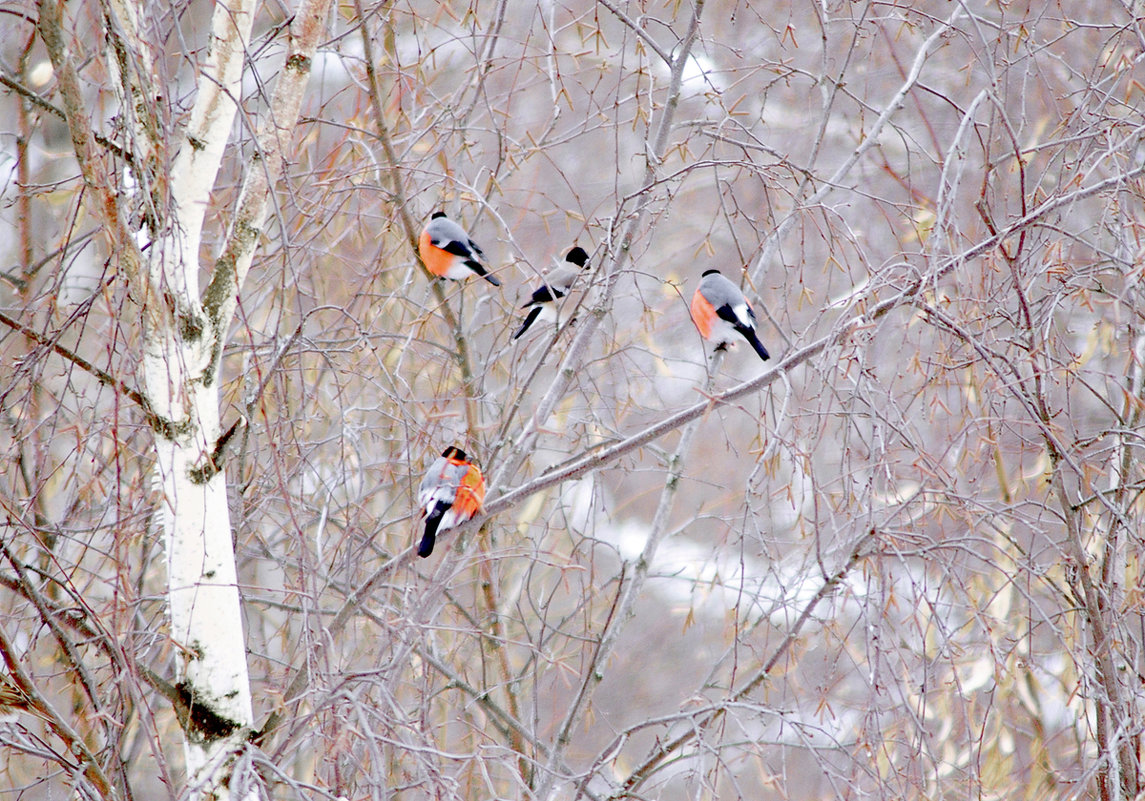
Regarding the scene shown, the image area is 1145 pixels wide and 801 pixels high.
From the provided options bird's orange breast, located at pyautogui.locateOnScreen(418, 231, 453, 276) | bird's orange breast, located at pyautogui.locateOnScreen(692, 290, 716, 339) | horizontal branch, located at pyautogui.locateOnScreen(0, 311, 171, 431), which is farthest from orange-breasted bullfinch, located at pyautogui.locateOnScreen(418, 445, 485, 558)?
bird's orange breast, located at pyautogui.locateOnScreen(692, 290, 716, 339)

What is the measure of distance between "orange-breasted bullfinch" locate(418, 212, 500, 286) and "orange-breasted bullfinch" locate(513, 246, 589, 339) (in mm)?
144

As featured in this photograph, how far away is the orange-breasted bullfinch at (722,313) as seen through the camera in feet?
11.4

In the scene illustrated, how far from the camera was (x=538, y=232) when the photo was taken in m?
6.11

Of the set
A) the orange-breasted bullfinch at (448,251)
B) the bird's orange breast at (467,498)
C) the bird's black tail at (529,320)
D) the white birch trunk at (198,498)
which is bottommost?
the white birch trunk at (198,498)

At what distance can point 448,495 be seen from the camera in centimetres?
267

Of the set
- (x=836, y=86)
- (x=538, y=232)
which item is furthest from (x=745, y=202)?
(x=836, y=86)

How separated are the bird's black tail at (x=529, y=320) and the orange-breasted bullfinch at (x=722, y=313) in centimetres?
52

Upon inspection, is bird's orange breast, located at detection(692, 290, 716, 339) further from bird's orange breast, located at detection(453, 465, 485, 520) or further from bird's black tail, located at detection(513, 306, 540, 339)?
bird's orange breast, located at detection(453, 465, 485, 520)

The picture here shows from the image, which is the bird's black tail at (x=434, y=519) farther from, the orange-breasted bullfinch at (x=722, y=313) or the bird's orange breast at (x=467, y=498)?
the orange-breasted bullfinch at (x=722, y=313)

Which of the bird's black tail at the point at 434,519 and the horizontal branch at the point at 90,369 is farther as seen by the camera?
the bird's black tail at the point at 434,519

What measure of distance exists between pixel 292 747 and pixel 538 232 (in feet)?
14.9

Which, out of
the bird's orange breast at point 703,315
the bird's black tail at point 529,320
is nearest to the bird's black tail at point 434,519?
the bird's black tail at point 529,320

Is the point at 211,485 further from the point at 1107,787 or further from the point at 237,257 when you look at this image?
the point at 1107,787

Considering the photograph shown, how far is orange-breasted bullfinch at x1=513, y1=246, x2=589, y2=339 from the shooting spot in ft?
11.3
